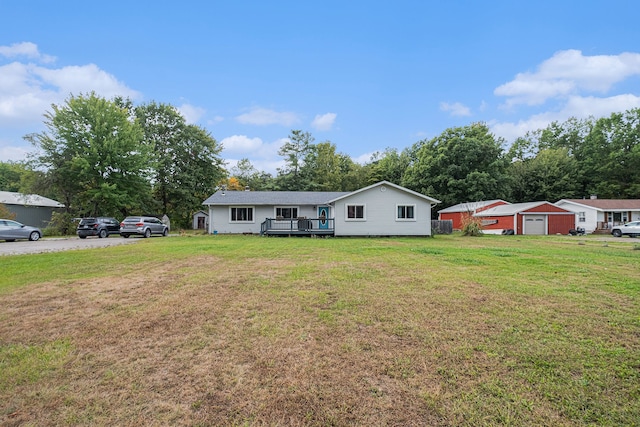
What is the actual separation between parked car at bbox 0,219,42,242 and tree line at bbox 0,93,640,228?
796 cm

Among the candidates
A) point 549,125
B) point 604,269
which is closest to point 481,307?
point 604,269

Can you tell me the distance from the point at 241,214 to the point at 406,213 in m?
12.6

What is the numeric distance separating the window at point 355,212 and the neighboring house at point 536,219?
59.1 ft

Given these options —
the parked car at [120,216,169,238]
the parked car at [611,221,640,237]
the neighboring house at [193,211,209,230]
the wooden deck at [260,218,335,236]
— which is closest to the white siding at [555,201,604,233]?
the parked car at [611,221,640,237]

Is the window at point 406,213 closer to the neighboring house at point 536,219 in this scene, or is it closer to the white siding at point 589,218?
the neighboring house at point 536,219

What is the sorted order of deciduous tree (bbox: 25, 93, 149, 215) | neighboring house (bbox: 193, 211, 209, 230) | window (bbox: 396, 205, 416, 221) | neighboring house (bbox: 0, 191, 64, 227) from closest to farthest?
window (bbox: 396, 205, 416, 221) < deciduous tree (bbox: 25, 93, 149, 215) < neighboring house (bbox: 0, 191, 64, 227) < neighboring house (bbox: 193, 211, 209, 230)

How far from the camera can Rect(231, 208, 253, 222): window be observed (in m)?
24.5

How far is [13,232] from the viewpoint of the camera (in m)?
18.2

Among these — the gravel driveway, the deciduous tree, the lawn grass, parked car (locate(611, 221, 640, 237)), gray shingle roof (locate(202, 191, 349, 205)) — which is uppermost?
the deciduous tree

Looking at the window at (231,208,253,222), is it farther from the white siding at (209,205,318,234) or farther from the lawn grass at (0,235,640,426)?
the lawn grass at (0,235,640,426)

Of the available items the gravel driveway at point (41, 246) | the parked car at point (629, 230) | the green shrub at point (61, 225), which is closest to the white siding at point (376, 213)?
the gravel driveway at point (41, 246)

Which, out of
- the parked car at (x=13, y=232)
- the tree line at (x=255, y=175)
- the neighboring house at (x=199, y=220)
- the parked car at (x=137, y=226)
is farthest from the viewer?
the neighboring house at (x=199, y=220)

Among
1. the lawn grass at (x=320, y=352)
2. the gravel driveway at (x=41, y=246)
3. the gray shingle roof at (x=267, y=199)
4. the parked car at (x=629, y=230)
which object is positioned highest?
the gray shingle roof at (x=267, y=199)

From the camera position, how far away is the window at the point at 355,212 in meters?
20.5
